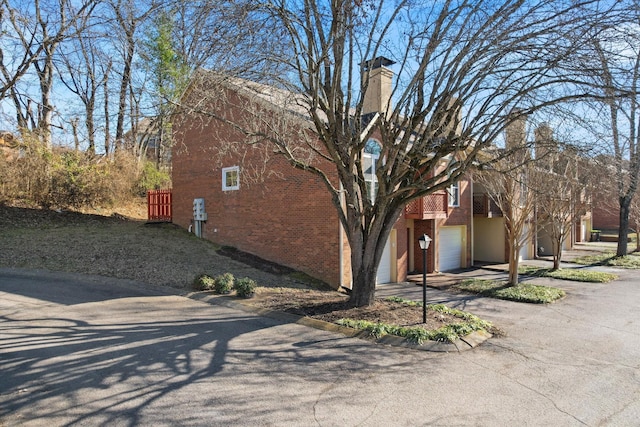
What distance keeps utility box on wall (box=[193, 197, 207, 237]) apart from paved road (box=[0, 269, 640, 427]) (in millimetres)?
8464

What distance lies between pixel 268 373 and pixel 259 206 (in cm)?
1036

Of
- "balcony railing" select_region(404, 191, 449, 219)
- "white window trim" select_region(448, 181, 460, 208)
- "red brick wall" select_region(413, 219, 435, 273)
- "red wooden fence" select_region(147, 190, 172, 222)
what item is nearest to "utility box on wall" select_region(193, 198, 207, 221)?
"red wooden fence" select_region(147, 190, 172, 222)

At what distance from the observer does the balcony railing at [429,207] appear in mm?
16688

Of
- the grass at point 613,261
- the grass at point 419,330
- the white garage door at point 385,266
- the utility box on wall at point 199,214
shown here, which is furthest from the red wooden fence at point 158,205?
the grass at point 613,261

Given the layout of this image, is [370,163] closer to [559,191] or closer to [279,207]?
[279,207]

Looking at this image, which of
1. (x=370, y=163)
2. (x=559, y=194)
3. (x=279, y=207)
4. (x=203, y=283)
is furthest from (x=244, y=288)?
(x=559, y=194)

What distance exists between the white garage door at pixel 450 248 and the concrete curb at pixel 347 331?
1160 cm

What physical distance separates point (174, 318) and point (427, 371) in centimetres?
505

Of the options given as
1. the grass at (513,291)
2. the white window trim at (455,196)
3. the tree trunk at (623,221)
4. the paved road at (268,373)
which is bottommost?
the grass at (513,291)

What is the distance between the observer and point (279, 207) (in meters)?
14.9

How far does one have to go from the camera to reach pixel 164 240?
618 inches

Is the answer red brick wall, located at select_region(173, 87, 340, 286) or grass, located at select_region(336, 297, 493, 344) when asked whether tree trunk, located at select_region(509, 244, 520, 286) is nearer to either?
red brick wall, located at select_region(173, 87, 340, 286)

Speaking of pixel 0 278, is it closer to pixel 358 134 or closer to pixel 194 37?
pixel 194 37

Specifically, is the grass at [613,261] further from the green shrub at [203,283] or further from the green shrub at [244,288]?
the green shrub at [203,283]
